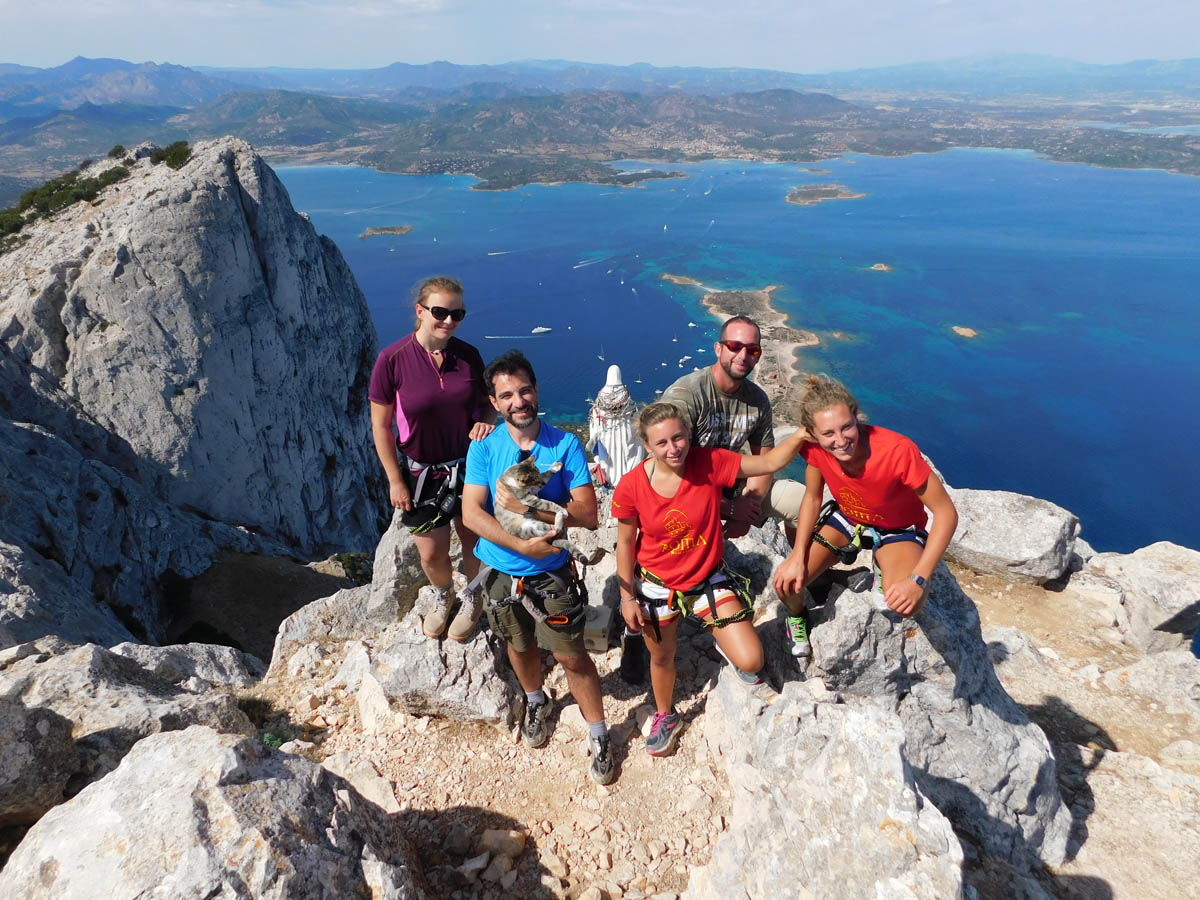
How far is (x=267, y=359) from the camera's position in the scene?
31.2 m

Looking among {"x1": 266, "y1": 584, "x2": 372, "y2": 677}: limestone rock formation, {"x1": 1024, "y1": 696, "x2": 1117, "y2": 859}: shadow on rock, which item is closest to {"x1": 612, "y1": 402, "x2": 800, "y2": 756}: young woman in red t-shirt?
{"x1": 1024, "y1": 696, "x2": 1117, "y2": 859}: shadow on rock

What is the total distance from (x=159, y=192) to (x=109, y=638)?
24.2m

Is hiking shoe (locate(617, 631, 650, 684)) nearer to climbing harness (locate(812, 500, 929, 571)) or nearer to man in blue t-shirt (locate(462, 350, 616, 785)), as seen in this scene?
man in blue t-shirt (locate(462, 350, 616, 785))

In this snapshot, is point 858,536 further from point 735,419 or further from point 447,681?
point 447,681

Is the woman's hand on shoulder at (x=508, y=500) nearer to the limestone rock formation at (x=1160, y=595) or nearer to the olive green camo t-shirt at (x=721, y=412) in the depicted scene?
the olive green camo t-shirt at (x=721, y=412)

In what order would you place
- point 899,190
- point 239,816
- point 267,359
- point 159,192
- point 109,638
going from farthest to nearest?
1. point 899,190
2. point 267,359
3. point 159,192
4. point 109,638
5. point 239,816

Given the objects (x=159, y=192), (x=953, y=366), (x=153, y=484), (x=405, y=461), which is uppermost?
(x=159, y=192)

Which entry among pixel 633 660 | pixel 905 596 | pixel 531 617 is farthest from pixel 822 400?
pixel 633 660

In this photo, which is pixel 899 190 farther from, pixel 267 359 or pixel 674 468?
pixel 674 468

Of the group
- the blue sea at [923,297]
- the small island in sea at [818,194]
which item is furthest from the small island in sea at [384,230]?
the small island in sea at [818,194]

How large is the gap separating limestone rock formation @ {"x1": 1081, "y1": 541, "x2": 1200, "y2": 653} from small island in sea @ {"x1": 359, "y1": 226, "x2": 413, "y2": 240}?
135m

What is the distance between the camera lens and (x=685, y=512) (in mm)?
4453

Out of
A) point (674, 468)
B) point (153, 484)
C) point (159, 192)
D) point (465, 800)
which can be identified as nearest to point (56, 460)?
point (153, 484)

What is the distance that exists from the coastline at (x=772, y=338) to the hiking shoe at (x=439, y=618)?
156ft
